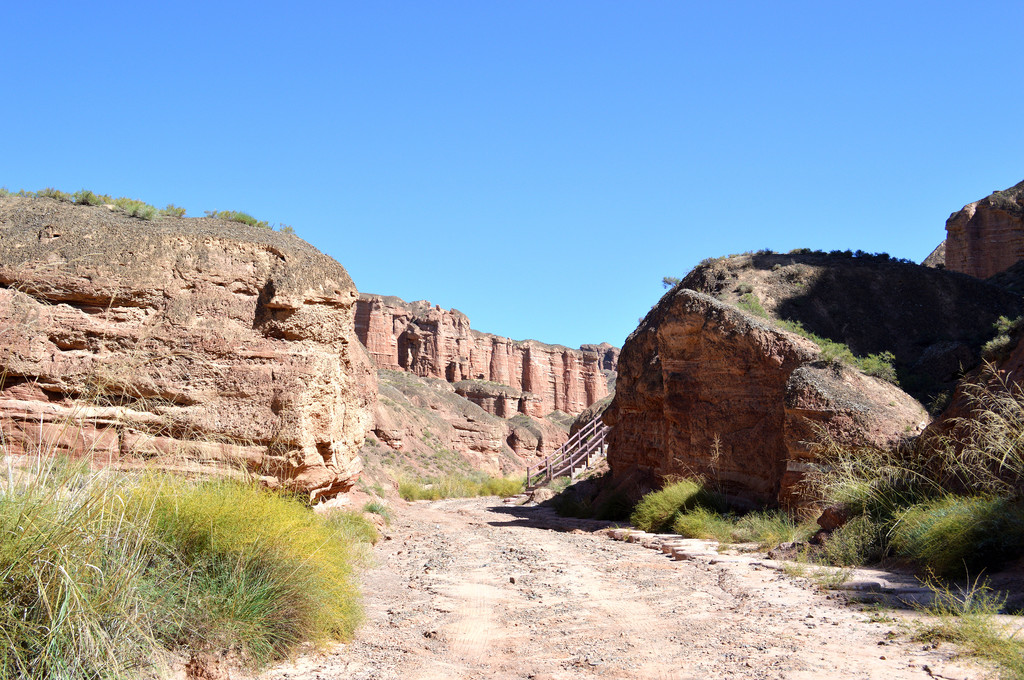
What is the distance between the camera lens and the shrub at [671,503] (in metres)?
14.4

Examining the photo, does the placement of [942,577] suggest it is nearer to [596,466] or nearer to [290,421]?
[290,421]

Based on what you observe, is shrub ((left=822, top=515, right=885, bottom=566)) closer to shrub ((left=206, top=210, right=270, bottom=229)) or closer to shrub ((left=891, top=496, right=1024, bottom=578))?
shrub ((left=891, top=496, right=1024, bottom=578))

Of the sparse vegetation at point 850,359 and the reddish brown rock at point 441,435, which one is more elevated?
the sparse vegetation at point 850,359

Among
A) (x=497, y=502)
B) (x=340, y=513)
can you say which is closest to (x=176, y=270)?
(x=340, y=513)

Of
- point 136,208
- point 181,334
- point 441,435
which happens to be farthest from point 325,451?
point 441,435

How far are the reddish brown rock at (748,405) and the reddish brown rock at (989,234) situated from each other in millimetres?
18729

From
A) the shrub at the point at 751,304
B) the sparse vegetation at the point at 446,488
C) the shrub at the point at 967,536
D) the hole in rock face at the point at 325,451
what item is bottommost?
the sparse vegetation at the point at 446,488

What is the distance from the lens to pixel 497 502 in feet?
90.3

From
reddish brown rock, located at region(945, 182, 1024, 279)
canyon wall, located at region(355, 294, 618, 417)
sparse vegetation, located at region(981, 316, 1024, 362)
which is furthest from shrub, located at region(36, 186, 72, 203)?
canyon wall, located at region(355, 294, 618, 417)

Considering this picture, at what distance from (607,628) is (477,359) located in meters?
83.5

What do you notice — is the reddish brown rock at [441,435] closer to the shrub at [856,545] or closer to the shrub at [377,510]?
the shrub at [377,510]

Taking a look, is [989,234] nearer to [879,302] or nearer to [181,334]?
[879,302]

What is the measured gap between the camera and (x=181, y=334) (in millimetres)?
8797

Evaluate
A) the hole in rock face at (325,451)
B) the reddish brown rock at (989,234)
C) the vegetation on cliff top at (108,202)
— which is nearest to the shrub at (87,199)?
the vegetation on cliff top at (108,202)
